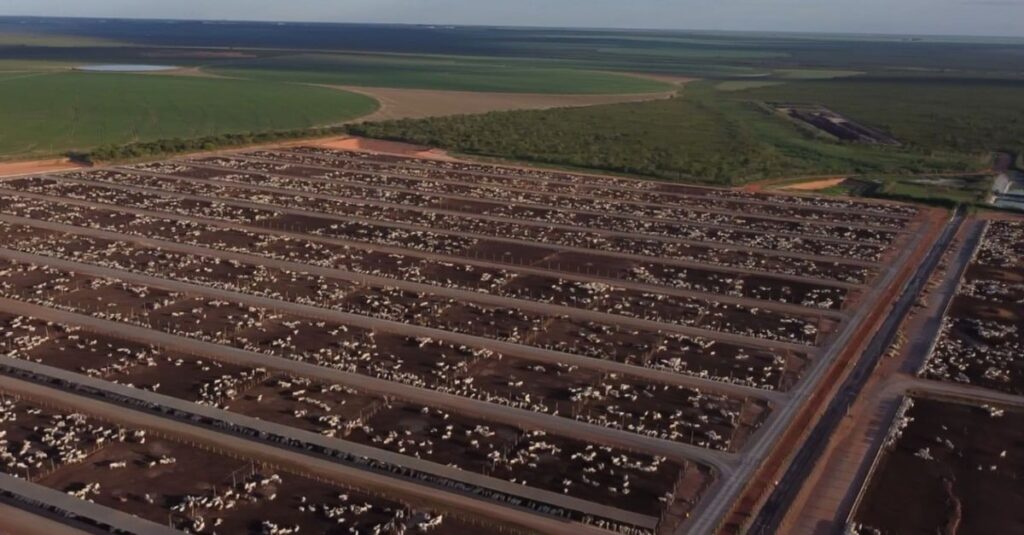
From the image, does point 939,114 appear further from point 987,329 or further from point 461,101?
point 987,329

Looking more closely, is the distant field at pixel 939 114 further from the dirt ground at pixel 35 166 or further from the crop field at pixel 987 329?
the dirt ground at pixel 35 166

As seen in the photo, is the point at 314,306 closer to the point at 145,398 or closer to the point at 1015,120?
the point at 145,398

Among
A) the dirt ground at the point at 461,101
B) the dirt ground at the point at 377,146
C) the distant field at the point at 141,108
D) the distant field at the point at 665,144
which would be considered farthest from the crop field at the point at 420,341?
the dirt ground at the point at 461,101

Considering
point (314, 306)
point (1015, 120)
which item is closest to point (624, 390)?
point (314, 306)

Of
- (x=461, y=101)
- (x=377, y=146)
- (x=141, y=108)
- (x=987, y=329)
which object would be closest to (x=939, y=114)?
(x=461, y=101)

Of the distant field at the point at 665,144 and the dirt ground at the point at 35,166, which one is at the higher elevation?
the dirt ground at the point at 35,166

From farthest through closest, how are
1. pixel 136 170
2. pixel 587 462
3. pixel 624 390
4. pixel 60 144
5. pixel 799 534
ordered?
1. pixel 60 144
2. pixel 136 170
3. pixel 624 390
4. pixel 587 462
5. pixel 799 534
